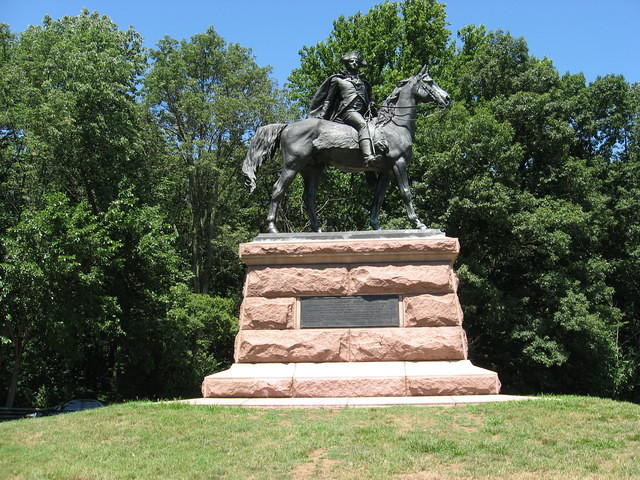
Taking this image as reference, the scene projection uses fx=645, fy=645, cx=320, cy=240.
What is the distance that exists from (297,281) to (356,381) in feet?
6.23

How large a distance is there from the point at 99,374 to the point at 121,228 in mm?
7932

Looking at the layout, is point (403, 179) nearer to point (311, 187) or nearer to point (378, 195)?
point (378, 195)

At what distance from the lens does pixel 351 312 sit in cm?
991

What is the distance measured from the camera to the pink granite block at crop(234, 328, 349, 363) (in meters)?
9.70

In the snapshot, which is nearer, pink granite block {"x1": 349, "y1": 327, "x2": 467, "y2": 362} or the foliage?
pink granite block {"x1": 349, "y1": 327, "x2": 467, "y2": 362}

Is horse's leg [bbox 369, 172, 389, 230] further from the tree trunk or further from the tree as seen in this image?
the tree

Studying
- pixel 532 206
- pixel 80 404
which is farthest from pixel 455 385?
pixel 80 404

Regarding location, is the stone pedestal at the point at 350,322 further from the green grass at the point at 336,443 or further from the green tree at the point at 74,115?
the green tree at the point at 74,115

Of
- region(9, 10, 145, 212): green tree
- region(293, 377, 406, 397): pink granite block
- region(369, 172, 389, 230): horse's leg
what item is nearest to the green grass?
Answer: region(293, 377, 406, 397): pink granite block

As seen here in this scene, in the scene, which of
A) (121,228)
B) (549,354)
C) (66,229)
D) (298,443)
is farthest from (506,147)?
(298,443)

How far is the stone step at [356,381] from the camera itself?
901cm

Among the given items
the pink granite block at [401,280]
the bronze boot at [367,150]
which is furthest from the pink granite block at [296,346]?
the bronze boot at [367,150]

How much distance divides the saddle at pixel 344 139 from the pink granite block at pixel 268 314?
2.74m

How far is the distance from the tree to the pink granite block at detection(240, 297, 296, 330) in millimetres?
17680
